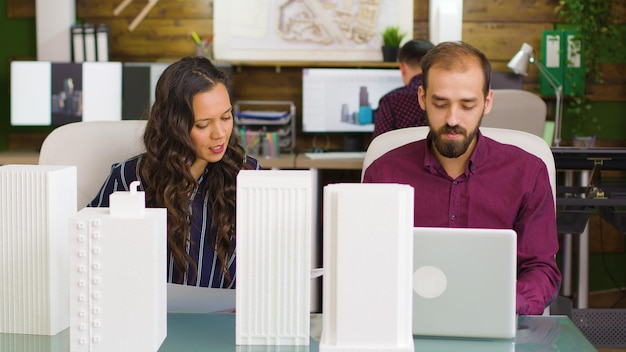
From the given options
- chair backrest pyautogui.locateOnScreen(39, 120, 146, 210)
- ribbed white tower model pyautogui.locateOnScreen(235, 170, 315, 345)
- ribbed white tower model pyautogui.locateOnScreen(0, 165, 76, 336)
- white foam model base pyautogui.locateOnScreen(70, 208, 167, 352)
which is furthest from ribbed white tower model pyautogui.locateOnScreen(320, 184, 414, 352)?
chair backrest pyautogui.locateOnScreen(39, 120, 146, 210)

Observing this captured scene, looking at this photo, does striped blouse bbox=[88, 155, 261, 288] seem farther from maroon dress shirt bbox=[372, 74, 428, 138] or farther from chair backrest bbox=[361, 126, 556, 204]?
maroon dress shirt bbox=[372, 74, 428, 138]

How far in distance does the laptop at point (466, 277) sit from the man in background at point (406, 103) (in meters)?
2.40

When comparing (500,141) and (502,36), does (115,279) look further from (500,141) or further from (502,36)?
(502,36)

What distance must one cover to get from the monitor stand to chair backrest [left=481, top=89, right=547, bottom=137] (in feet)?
3.60

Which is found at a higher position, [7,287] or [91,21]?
[91,21]

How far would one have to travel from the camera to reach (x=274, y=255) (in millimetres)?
1333

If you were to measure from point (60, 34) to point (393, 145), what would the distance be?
299 cm

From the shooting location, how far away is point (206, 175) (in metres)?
2.21

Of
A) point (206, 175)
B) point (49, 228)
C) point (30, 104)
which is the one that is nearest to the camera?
point (49, 228)

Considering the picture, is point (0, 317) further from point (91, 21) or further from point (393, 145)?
point (91, 21)

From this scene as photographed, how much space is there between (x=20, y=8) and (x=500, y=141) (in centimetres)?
350

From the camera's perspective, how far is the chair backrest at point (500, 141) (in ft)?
7.12

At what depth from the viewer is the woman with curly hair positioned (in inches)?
81.0

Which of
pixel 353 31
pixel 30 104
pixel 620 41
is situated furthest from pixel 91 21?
pixel 620 41
